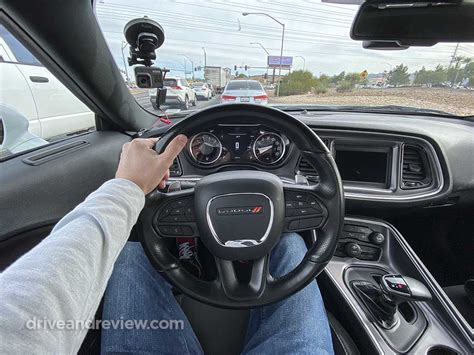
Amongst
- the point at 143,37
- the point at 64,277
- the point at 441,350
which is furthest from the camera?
the point at 143,37

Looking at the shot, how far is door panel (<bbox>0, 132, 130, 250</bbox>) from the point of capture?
120 cm

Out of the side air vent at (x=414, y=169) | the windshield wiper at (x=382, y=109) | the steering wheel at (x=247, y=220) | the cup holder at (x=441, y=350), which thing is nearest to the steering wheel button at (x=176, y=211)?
the steering wheel at (x=247, y=220)

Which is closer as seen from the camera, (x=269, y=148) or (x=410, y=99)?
(x=269, y=148)

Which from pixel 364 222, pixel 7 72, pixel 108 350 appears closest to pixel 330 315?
pixel 364 222

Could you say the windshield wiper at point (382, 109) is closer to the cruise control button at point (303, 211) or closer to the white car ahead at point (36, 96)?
the cruise control button at point (303, 211)

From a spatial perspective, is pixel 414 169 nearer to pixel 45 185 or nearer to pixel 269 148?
pixel 269 148

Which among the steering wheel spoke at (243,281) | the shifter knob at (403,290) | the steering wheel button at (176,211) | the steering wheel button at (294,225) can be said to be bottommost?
the shifter knob at (403,290)

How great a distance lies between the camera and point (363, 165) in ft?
6.36

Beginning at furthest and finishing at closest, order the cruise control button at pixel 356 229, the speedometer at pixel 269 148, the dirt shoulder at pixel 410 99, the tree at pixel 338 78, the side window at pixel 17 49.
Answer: the tree at pixel 338 78 < the dirt shoulder at pixel 410 99 < the cruise control button at pixel 356 229 < the speedometer at pixel 269 148 < the side window at pixel 17 49

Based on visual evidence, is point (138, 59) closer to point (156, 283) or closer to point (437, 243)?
point (156, 283)

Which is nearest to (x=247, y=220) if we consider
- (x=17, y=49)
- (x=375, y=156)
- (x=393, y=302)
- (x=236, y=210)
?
(x=236, y=210)

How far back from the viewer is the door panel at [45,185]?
120 centimetres

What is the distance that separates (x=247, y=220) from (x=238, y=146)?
24.8 inches

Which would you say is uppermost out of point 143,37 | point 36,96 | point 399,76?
point 143,37
